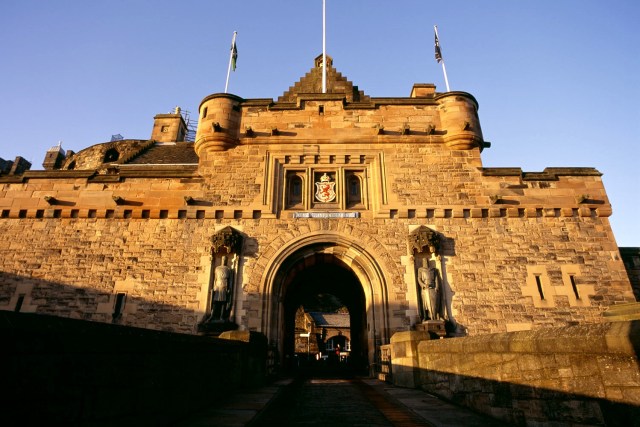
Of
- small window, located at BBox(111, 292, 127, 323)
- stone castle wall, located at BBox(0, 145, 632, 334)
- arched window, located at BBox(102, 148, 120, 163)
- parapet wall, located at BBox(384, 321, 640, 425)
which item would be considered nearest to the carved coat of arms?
stone castle wall, located at BBox(0, 145, 632, 334)

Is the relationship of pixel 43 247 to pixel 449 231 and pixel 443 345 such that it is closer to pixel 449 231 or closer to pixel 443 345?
pixel 443 345

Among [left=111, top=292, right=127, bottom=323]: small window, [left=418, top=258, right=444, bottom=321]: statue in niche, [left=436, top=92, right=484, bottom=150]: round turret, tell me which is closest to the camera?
[left=418, top=258, right=444, bottom=321]: statue in niche

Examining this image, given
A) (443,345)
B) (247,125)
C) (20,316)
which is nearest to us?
(20,316)

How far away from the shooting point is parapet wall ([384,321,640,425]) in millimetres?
2910

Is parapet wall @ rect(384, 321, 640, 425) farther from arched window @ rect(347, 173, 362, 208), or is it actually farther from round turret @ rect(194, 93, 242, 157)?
round turret @ rect(194, 93, 242, 157)

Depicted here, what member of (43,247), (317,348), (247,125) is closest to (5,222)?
(43,247)

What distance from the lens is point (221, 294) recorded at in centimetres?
1013

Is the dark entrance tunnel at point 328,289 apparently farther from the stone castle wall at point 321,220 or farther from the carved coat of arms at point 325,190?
the carved coat of arms at point 325,190

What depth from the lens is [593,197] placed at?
1168 centimetres

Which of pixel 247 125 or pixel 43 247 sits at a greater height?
pixel 247 125

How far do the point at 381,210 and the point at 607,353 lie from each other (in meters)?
8.51

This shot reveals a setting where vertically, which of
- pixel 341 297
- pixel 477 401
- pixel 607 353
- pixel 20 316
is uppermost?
pixel 341 297

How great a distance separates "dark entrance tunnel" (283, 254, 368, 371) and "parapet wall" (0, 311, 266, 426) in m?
7.18

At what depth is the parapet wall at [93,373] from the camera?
215 centimetres
